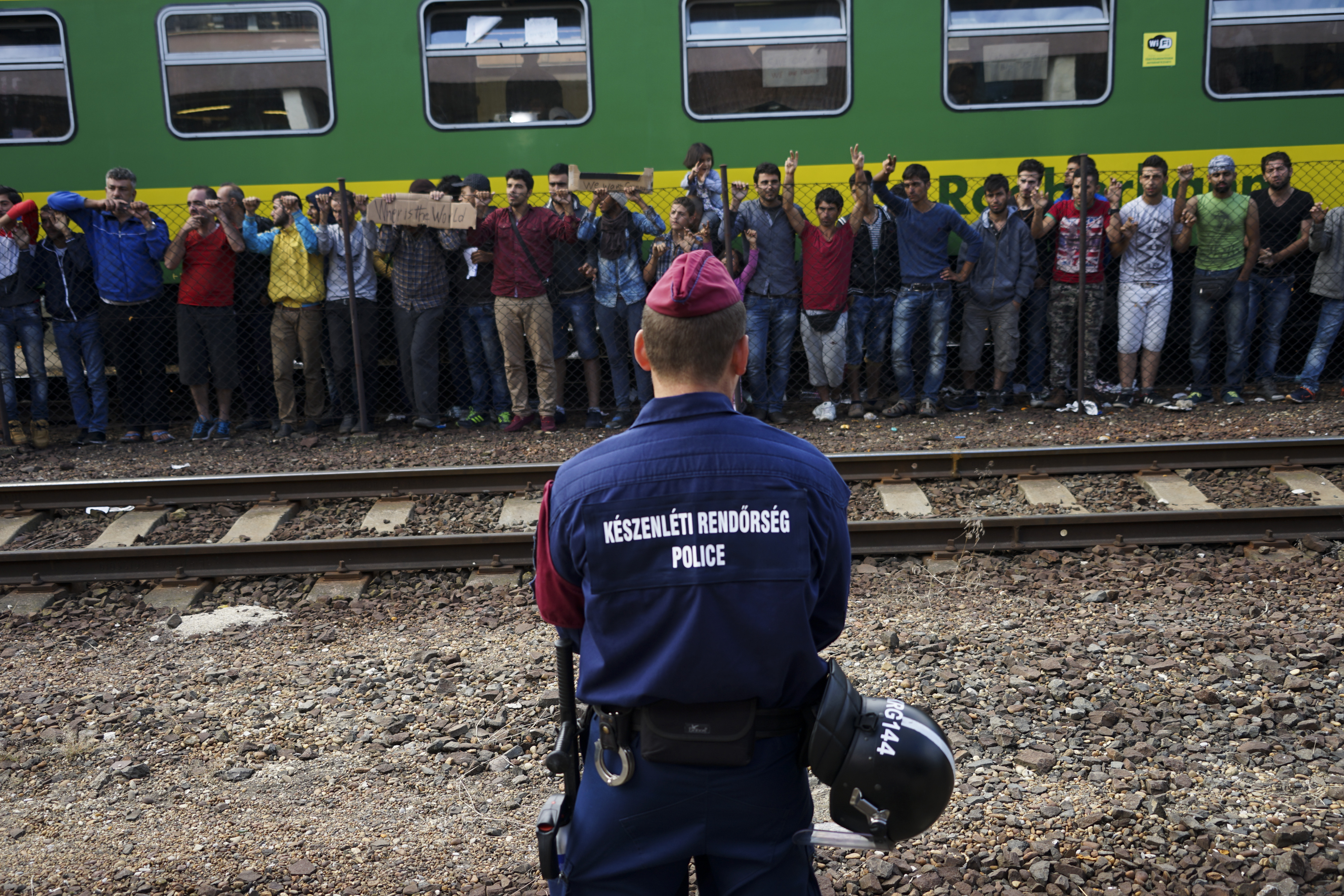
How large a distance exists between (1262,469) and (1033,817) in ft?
15.4

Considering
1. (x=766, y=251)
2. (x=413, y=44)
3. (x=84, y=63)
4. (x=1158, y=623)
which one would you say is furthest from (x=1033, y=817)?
(x=84, y=63)

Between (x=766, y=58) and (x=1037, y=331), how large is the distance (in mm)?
3148

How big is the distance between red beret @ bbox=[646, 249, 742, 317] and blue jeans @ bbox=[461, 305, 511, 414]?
740cm

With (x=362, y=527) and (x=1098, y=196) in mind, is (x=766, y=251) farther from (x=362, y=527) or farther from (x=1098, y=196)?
(x=362, y=527)

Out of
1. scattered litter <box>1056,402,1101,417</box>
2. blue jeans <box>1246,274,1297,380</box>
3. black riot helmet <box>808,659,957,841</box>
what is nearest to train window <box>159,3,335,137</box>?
scattered litter <box>1056,402,1101,417</box>

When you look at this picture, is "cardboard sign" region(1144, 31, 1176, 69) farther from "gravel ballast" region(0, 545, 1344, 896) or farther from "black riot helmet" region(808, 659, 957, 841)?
"black riot helmet" region(808, 659, 957, 841)

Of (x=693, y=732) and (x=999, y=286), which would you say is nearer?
(x=693, y=732)

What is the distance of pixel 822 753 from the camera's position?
83.1 inches

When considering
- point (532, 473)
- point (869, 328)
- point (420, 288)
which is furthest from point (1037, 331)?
point (420, 288)

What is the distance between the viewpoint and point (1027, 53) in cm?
927

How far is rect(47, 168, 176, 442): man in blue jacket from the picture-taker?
912 cm

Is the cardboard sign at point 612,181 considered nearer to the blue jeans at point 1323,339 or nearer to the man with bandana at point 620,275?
the man with bandana at point 620,275

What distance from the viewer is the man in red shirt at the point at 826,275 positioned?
9.07 m

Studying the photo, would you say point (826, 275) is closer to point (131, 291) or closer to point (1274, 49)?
point (1274, 49)
